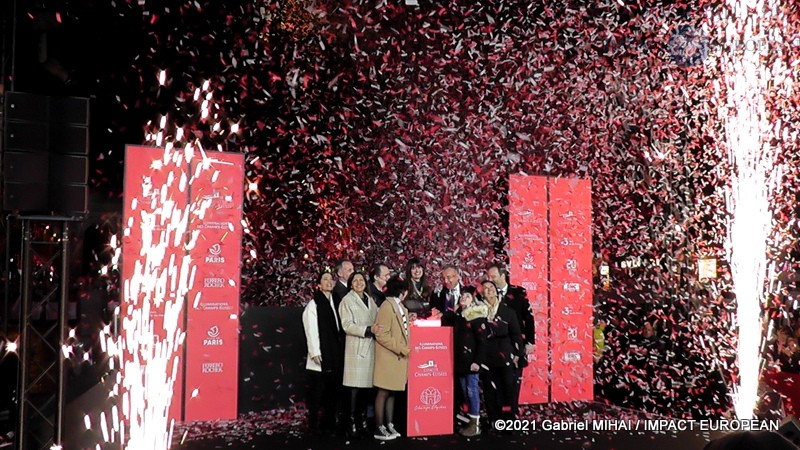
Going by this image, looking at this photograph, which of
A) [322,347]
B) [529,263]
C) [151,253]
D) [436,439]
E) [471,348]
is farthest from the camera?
[529,263]

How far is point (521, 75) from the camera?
12.1 metres

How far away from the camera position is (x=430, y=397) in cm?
692

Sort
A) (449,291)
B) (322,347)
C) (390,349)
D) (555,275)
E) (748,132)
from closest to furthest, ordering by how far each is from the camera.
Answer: (390,349) < (322,347) < (449,291) < (555,275) < (748,132)

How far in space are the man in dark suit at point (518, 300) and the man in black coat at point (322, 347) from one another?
1.68m

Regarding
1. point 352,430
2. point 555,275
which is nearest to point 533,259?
point 555,275

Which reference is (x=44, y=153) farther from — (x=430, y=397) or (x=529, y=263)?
(x=529, y=263)

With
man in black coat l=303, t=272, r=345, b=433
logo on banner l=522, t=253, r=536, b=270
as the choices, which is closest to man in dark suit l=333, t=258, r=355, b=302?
man in black coat l=303, t=272, r=345, b=433

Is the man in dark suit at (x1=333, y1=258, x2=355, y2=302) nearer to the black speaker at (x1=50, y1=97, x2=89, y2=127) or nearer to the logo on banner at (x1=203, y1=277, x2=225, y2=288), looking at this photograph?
the logo on banner at (x1=203, y1=277, x2=225, y2=288)

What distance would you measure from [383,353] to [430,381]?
0.57 meters

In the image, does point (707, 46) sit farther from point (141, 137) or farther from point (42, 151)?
point (42, 151)

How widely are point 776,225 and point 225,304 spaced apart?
1030 centimetres

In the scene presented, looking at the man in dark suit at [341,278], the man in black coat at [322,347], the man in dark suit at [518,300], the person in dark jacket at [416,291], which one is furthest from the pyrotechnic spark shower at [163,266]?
the man in dark suit at [518,300]

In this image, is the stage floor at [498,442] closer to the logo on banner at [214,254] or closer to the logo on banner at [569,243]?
the logo on banner at [214,254]

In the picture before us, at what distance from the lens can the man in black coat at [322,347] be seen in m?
7.01
